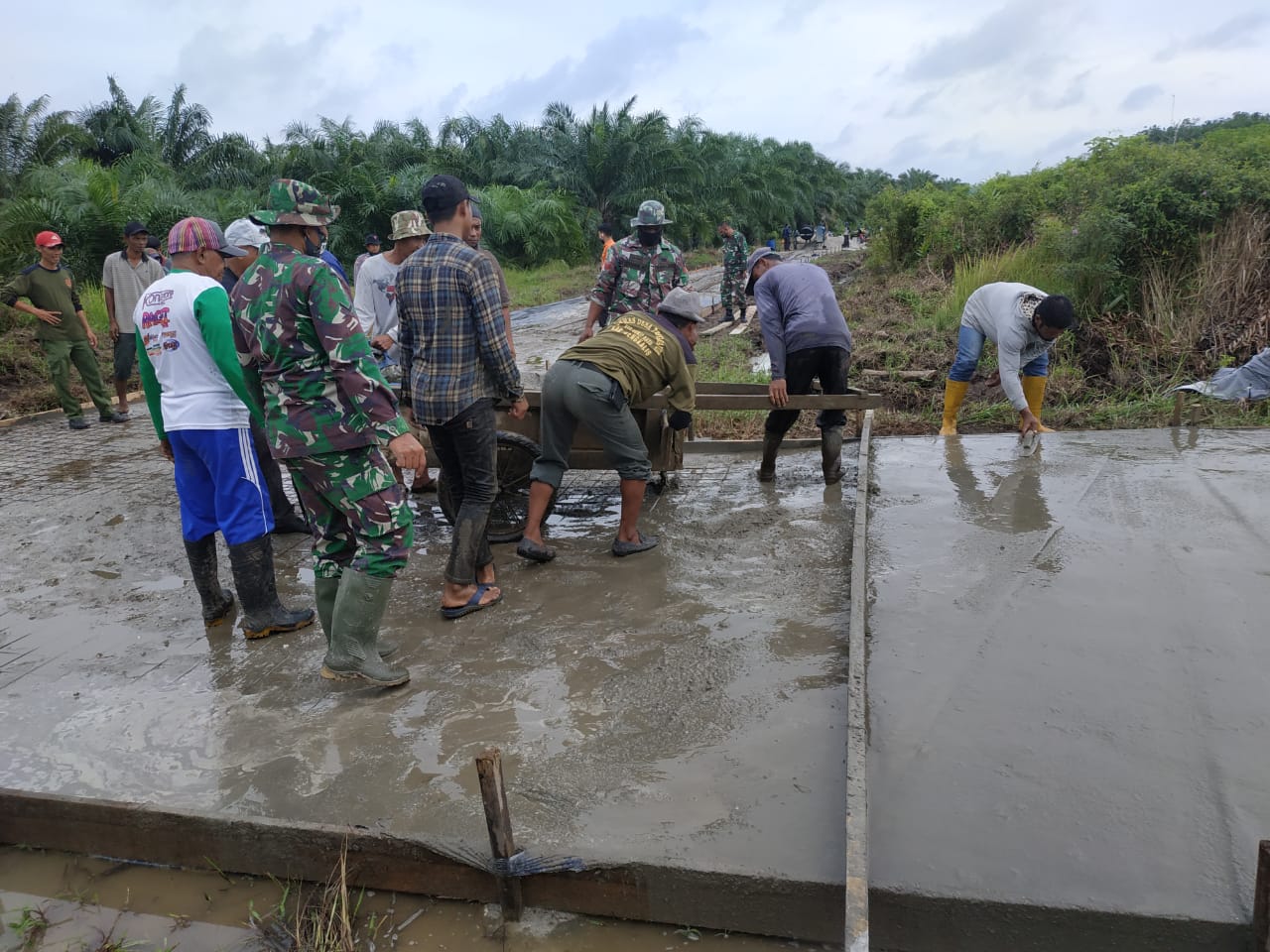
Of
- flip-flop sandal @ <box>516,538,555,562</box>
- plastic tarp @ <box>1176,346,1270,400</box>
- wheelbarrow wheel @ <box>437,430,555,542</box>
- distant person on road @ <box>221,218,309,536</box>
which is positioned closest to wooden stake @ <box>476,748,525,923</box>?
flip-flop sandal @ <box>516,538,555,562</box>

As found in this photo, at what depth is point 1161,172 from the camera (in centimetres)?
927

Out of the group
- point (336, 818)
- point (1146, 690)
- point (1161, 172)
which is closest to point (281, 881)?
point (336, 818)

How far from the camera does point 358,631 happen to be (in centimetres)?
348

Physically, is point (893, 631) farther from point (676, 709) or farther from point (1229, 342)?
point (1229, 342)

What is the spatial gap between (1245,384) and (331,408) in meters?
7.43

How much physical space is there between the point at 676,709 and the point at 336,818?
119 centimetres

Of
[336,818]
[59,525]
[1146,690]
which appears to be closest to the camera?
[336,818]

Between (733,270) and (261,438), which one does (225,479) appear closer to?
(261,438)

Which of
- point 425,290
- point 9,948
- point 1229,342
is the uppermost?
point 425,290

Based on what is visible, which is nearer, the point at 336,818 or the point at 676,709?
the point at 336,818

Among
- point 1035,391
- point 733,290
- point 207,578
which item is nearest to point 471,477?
point 207,578

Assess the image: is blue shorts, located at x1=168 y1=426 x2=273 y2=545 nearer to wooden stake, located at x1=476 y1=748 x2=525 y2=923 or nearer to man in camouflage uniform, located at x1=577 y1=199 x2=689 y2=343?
wooden stake, located at x1=476 y1=748 x2=525 y2=923

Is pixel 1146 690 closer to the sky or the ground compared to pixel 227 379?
closer to the ground

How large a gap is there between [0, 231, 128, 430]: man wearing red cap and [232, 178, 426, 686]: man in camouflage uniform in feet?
19.6
